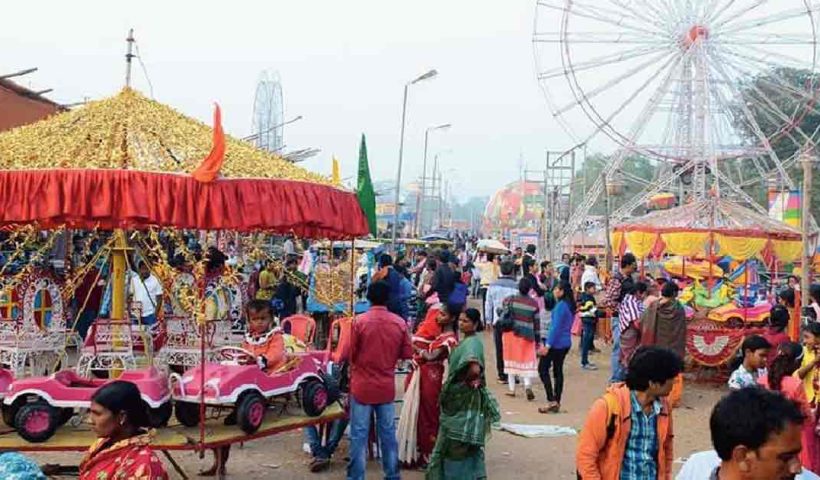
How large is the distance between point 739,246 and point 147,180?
1472cm

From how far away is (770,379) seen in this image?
18.4 ft

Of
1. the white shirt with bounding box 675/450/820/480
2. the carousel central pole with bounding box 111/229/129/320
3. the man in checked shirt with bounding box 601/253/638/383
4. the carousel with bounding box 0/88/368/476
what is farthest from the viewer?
the man in checked shirt with bounding box 601/253/638/383

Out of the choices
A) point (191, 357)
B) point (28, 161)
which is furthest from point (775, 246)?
point (28, 161)

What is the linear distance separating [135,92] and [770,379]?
530cm

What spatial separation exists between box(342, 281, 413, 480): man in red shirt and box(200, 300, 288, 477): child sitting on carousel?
0.64 metres

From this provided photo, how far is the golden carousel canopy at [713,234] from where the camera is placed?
17534mm

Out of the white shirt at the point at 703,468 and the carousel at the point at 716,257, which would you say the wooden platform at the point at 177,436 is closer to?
the white shirt at the point at 703,468

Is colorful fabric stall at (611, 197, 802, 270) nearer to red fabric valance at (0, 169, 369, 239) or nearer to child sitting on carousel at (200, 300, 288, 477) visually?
child sitting on carousel at (200, 300, 288, 477)

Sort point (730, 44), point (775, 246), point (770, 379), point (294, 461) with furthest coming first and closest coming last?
point (730, 44) → point (775, 246) → point (294, 461) → point (770, 379)

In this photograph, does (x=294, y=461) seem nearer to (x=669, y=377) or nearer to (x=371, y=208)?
(x=371, y=208)

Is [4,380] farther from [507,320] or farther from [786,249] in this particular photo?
[786,249]

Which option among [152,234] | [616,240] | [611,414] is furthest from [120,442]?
[616,240]

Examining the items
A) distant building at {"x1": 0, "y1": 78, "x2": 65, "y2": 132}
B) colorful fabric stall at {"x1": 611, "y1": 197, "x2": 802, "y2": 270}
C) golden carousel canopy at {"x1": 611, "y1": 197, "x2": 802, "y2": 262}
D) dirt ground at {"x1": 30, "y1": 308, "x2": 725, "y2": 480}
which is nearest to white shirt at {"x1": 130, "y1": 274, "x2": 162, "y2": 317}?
dirt ground at {"x1": 30, "y1": 308, "x2": 725, "y2": 480}

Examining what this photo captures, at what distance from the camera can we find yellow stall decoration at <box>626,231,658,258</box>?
19125 millimetres
